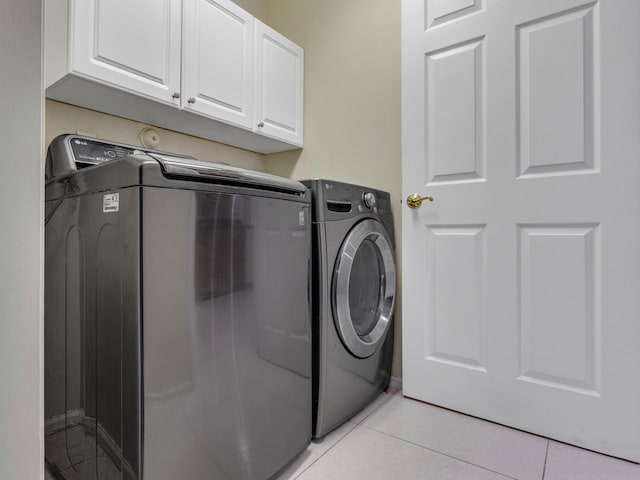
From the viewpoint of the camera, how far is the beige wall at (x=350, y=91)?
74.0 inches

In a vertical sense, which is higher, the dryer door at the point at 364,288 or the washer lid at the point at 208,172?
the washer lid at the point at 208,172

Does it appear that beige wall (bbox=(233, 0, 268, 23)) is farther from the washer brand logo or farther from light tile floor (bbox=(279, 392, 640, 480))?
light tile floor (bbox=(279, 392, 640, 480))

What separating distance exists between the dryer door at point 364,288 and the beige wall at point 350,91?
15cm

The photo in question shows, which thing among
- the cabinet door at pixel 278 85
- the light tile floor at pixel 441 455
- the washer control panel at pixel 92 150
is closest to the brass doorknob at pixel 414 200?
the cabinet door at pixel 278 85

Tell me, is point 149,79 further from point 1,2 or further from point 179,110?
point 1,2

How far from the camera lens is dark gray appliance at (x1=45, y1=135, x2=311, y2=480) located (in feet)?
2.60

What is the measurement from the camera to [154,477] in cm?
79

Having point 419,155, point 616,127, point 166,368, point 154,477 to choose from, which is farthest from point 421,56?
point 154,477

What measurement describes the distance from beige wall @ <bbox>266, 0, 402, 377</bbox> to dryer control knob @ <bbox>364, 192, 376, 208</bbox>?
0.75 ft

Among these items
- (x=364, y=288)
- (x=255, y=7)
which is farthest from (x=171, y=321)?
(x=255, y=7)

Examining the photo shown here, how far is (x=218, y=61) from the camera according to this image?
166 cm

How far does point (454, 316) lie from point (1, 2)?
1685 millimetres

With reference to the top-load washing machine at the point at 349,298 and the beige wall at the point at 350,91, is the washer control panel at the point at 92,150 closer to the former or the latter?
the top-load washing machine at the point at 349,298

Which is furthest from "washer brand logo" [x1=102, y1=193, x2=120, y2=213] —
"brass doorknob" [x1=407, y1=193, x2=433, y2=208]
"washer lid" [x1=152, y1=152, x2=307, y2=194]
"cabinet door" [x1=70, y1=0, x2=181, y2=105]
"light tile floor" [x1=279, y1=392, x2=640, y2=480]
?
"brass doorknob" [x1=407, y1=193, x2=433, y2=208]
